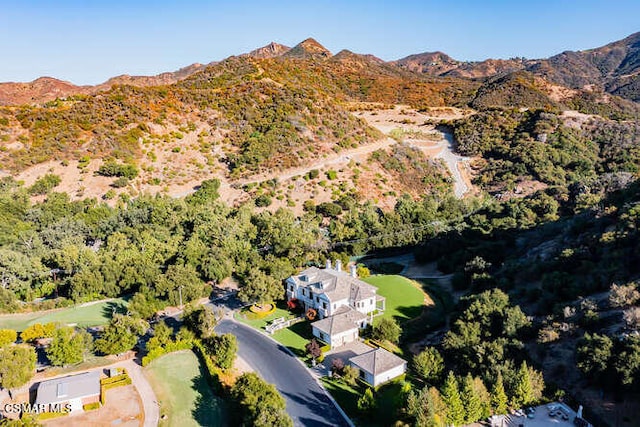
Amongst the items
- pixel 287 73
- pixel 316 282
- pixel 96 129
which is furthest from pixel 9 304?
pixel 287 73

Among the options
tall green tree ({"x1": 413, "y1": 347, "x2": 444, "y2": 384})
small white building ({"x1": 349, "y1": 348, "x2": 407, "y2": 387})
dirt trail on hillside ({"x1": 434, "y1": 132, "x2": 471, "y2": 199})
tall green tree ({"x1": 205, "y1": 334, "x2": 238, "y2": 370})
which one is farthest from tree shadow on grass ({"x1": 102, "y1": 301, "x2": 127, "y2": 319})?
dirt trail on hillside ({"x1": 434, "y1": 132, "x2": 471, "y2": 199})

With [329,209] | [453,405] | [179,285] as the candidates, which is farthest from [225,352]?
[329,209]

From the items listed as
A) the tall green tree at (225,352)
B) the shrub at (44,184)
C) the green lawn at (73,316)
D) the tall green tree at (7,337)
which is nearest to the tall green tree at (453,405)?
the tall green tree at (225,352)

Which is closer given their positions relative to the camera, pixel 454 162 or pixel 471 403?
pixel 471 403

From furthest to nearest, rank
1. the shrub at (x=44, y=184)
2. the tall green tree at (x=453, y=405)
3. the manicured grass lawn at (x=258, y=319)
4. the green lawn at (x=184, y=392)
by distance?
the shrub at (x=44, y=184)
the manicured grass lawn at (x=258, y=319)
the green lawn at (x=184, y=392)
the tall green tree at (x=453, y=405)

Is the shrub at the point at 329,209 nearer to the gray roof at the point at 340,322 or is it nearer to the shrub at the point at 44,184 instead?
the gray roof at the point at 340,322

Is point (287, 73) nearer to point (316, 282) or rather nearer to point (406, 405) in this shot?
point (316, 282)

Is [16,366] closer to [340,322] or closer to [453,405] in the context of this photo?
[340,322]
